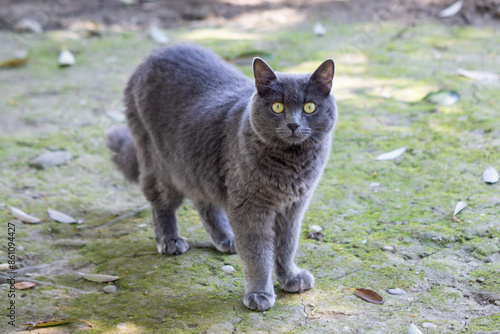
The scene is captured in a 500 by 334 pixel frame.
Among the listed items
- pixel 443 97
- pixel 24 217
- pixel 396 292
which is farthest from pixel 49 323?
pixel 443 97

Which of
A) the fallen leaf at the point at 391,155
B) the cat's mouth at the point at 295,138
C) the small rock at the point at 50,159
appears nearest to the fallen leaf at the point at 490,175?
the fallen leaf at the point at 391,155

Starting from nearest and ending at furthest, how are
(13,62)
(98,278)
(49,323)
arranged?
(49,323) < (98,278) < (13,62)

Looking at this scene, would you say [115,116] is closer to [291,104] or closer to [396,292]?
[291,104]

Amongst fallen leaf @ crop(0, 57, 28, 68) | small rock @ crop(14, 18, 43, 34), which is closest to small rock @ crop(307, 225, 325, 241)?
fallen leaf @ crop(0, 57, 28, 68)

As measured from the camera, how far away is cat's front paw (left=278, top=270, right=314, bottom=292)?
2652mm

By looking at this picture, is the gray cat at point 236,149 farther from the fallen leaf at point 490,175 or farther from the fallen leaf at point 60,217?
the fallen leaf at point 490,175

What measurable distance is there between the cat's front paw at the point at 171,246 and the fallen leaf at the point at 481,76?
3165 millimetres

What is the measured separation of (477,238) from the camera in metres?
2.86

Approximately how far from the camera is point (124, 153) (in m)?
3.65

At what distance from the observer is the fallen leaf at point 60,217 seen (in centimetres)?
341

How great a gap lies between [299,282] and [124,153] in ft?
5.29

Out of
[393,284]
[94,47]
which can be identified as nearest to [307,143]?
[393,284]

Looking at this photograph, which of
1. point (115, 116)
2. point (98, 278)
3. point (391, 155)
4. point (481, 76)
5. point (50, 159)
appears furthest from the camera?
point (481, 76)

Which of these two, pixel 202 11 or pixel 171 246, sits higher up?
pixel 202 11
